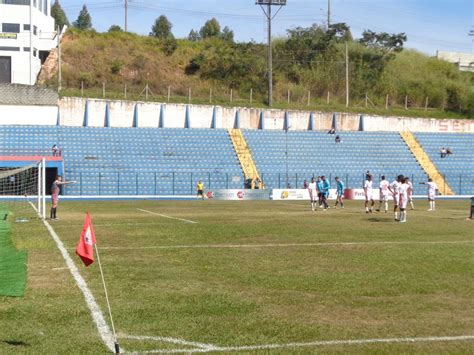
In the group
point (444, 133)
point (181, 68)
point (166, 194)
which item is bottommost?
point (166, 194)

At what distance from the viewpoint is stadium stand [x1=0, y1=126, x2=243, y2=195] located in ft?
188

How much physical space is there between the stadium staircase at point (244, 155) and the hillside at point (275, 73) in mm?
10583

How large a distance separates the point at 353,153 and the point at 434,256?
50.0 m

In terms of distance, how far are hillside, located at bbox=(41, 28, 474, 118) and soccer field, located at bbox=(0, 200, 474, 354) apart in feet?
190

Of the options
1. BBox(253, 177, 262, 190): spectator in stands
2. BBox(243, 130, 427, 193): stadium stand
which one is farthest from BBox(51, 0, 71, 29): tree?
BBox(253, 177, 262, 190): spectator in stands

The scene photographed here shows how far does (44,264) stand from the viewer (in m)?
15.5

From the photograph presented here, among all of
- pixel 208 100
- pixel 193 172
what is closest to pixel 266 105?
pixel 208 100

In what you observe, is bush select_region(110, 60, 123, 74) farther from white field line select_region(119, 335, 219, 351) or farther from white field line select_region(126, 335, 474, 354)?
white field line select_region(126, 335, 474, 354)

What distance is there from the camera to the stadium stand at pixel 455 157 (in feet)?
211

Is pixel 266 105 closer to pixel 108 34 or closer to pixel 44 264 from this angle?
pixel 108 34

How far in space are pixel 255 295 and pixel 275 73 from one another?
77297mm

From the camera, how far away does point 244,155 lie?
209 feet

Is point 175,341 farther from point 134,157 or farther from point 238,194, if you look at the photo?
point 134,157

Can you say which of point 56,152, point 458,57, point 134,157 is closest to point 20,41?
point 134,157
